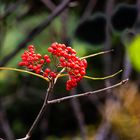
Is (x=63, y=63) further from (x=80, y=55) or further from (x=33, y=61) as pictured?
(x=80, y=55)

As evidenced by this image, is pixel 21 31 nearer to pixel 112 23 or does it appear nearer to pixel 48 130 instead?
pixel 48 130

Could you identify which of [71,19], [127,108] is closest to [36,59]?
[127,108]

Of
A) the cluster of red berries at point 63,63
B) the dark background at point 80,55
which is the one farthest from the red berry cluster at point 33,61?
the dark background at point 80,55

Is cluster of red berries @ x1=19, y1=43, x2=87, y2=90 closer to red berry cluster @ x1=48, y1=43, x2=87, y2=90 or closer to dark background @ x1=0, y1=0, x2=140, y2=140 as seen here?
red berry cluster @ x1=48, y1=43, x2=87, y2=90

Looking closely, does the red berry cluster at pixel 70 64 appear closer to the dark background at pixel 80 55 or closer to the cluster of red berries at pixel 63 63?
the cluster of red berries at pixel 63 63

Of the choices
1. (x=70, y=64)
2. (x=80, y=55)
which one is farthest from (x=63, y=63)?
(x=80, y=55)

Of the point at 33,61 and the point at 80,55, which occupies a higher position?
the point at 33,61

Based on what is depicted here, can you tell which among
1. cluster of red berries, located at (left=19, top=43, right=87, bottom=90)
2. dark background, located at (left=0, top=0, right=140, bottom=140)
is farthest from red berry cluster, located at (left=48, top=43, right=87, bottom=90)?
dark background, located at (left=0, top=0, right=140, bottom=140)
